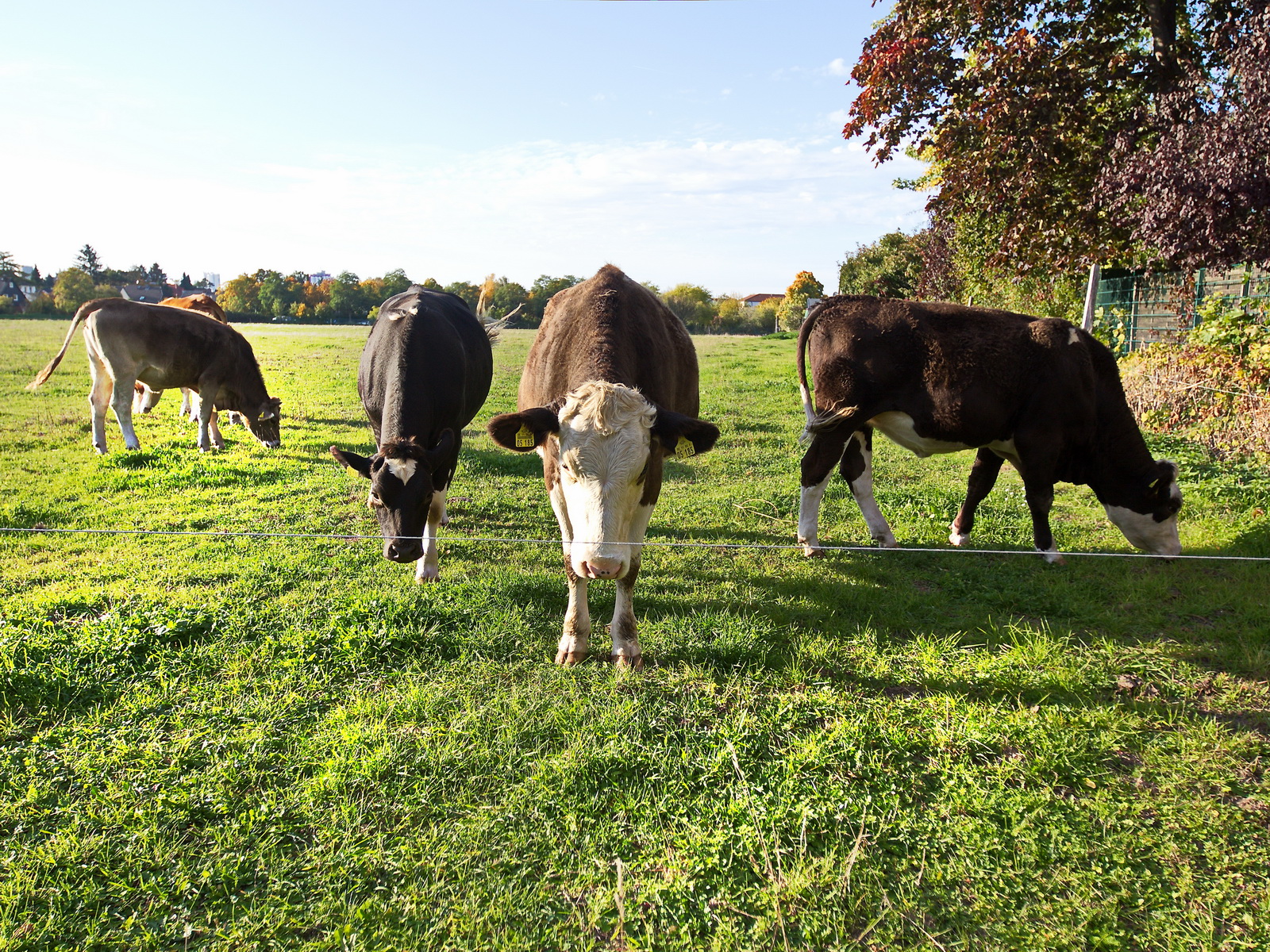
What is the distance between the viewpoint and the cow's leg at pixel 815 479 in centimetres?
587

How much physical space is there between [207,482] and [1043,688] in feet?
27.0

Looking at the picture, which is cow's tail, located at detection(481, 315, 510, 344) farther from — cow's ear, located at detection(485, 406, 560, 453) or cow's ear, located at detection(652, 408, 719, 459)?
cow's ear, located at detection(652, 408, 719, 459)

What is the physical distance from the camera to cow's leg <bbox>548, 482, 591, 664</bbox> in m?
3.96

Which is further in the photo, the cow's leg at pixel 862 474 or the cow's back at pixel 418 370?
the cow's leg at pixel 862 474

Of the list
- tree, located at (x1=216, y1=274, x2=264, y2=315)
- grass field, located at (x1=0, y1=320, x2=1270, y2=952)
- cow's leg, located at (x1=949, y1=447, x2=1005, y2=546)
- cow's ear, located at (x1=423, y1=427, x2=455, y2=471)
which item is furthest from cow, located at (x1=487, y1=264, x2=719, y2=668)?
tree, located at (x1=216, y1=274, x2=264, y2=315)

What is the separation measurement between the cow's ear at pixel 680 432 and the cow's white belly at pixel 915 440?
2.65 meters

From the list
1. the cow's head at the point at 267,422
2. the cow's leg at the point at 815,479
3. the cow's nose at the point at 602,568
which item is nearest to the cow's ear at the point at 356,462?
the cow's nose at the point at 602,568

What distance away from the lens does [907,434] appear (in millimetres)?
6016

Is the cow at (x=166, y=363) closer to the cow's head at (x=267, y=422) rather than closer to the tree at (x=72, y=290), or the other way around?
the cow's head at (x=267, y=422)

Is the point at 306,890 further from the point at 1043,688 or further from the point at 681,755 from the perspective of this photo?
the point at 1043,688

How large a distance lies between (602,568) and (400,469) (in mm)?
1893

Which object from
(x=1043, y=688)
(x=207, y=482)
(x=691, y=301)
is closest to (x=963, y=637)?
(x=1043, y=688)

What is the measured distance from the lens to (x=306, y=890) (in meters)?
2.39

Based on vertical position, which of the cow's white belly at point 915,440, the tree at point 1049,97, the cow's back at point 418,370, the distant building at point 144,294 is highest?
the distant building at point 144,294
